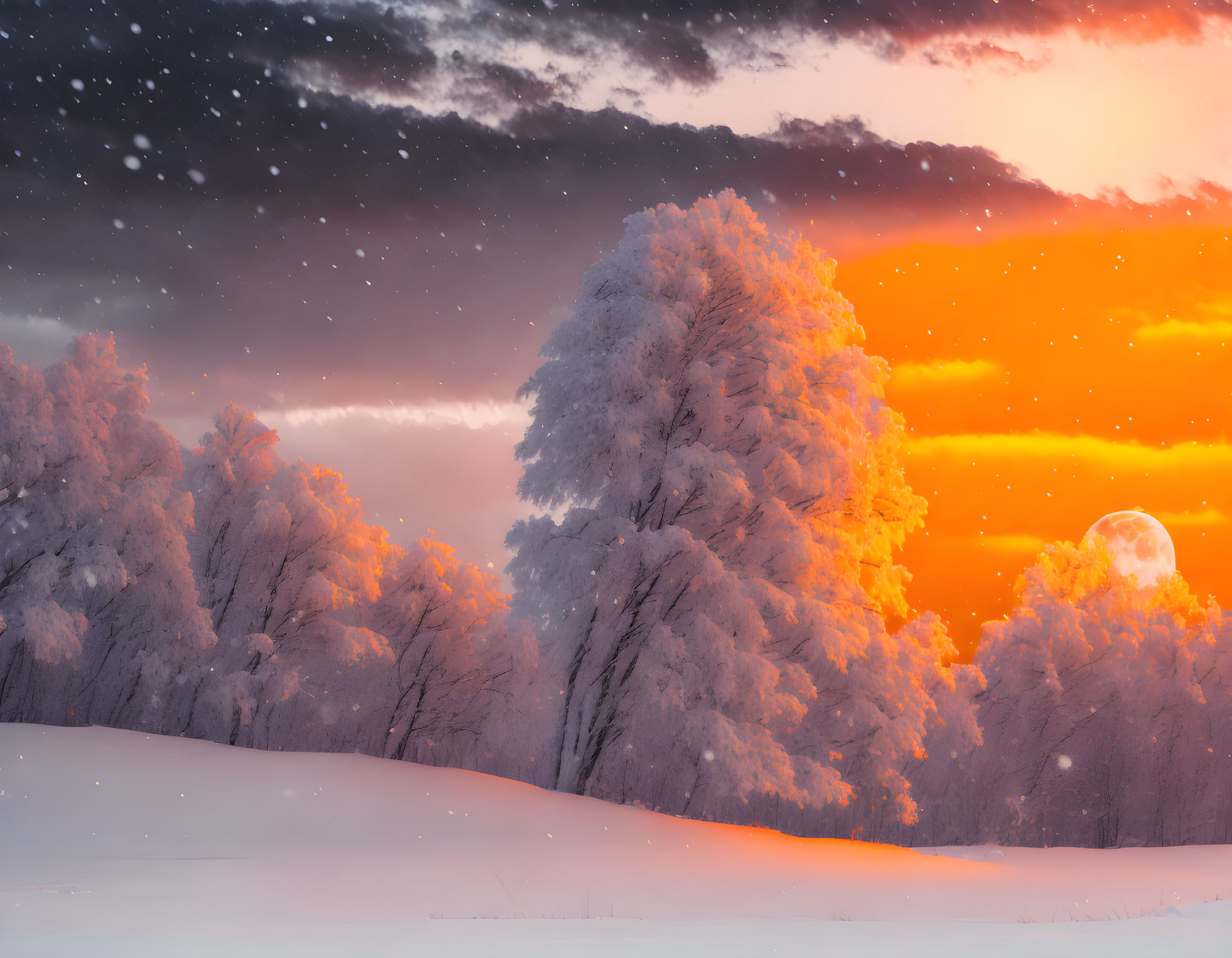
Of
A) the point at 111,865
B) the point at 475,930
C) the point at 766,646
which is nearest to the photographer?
the point at 475,930

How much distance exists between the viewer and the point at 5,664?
61.9ft

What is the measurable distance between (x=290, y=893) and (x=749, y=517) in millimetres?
9116

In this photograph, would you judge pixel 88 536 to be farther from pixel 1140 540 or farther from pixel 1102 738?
pixel 1140 540

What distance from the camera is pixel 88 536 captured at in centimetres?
1866

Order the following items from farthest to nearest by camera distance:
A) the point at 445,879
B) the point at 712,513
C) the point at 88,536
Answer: the point at 88,536 < the point at 712,513 < the point at 445,879

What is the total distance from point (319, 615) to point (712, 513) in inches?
347

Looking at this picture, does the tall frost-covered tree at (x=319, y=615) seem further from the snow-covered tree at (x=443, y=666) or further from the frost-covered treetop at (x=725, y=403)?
the frost-covered treetop at (x=725, y=403)

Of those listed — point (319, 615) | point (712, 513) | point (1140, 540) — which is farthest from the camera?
point (1140, 540)

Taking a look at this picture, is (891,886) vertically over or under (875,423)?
under

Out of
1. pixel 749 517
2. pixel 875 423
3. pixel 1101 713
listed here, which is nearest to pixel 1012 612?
pixel 1101 713

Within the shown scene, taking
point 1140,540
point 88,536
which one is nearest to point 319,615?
point 88,536

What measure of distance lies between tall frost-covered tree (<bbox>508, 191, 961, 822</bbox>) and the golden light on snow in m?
21.6

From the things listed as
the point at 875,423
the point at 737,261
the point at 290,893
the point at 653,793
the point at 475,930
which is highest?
the point at 737,261

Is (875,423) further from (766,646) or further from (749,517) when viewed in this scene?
(766,646)
